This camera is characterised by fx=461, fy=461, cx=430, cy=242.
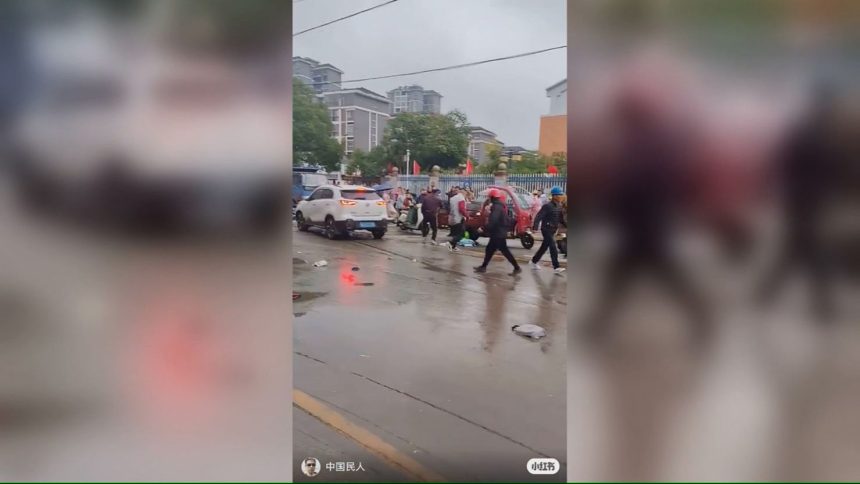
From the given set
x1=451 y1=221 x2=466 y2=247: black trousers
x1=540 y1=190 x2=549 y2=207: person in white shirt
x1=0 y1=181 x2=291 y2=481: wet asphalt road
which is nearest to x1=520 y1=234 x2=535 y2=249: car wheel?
x1=540 y1=190 x2=549 y2=207: person in white shirt

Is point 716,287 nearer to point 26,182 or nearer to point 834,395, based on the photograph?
point 834,395

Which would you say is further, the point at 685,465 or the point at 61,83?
the point at 61,83

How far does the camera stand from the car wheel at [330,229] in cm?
196

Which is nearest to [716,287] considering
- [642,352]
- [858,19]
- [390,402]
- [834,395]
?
[642,352]

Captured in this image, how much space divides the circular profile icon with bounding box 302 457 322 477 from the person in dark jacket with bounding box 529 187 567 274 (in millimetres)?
1135

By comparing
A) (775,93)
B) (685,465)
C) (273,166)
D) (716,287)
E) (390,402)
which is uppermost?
(775,93)

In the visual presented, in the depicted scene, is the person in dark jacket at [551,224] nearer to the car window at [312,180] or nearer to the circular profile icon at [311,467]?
the car window at [312,180]

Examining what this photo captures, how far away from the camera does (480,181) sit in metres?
1.91

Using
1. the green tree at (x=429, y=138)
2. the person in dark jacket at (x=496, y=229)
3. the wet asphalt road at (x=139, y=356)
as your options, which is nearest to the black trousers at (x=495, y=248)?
the person in dark jacket at (x=496, y=229)

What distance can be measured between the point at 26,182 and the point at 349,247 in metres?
1.37

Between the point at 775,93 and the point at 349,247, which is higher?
the point at 775,93

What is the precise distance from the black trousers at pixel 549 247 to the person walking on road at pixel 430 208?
17.0 inches

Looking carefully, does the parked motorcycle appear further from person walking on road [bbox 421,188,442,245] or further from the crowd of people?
person walking on road [bbox 421,188,442,245]

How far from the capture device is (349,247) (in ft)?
6.59
